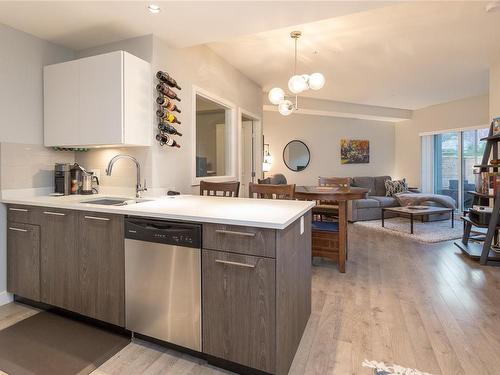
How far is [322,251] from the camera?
325cm

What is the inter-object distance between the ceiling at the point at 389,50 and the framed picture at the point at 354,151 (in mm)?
1993

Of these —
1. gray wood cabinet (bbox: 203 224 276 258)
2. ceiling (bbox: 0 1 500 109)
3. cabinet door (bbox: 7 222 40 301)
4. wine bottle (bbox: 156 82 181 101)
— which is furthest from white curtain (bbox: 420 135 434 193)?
cabinet door (bbox: 7 222 40 301)

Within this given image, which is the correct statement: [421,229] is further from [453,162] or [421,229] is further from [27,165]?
[27,165]

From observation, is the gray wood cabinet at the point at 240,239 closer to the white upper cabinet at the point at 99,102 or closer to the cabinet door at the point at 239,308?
the cabinet door at the point at 239,308

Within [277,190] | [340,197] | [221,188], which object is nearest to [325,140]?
[340,197]

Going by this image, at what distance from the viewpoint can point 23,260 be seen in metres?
2.33

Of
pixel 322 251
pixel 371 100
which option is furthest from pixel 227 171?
pixel 371 100

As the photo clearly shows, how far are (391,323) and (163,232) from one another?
5.70ft

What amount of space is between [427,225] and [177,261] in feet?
17.8

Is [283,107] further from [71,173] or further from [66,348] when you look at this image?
[66,348]

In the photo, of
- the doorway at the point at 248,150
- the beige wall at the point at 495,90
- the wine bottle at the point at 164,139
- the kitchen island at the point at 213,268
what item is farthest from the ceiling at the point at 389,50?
the kitchen island at the point at 213,268

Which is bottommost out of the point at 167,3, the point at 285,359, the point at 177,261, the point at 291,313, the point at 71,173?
the point at 285,359

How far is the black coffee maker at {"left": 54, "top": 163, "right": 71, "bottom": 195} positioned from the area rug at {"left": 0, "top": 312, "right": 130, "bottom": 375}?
1087 millimetres

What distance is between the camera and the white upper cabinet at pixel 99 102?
2.32m
